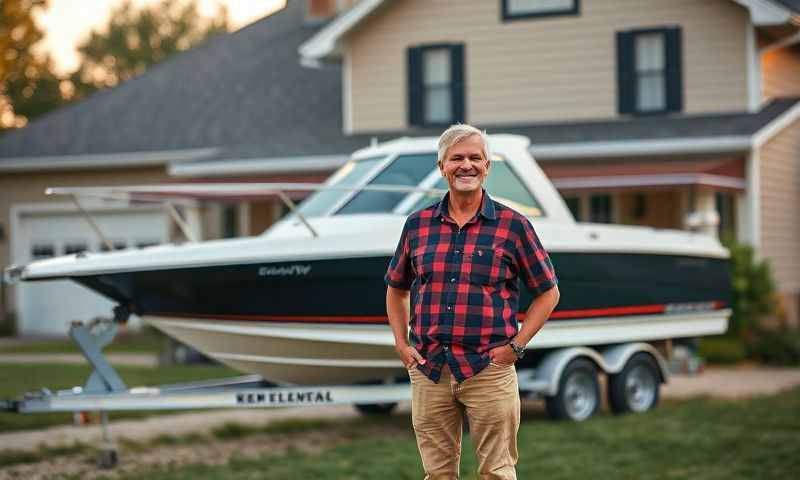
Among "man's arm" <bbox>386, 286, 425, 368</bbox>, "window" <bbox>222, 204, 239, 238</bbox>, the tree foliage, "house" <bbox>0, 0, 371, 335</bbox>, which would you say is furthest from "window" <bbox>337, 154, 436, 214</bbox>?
"window" <bbox>222, 204, 239, 238</bbox>

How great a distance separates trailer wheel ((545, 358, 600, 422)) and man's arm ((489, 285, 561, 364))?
5513 mm

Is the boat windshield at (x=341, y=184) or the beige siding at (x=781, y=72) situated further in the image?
the beige siding at (x=781, y=72)

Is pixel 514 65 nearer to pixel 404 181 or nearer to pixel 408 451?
pixel 404 181

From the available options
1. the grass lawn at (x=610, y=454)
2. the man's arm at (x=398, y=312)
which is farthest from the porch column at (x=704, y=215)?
the man's arm at (x=398, y=312)

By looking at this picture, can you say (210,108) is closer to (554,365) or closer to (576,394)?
(576,394)

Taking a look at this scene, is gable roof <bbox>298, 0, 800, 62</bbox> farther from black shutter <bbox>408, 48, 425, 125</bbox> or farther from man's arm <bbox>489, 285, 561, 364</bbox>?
man's arm <bbox>489, 285, 561, 364</bbox>

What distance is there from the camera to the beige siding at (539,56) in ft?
61.6

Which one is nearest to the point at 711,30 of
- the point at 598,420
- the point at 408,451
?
the point at 598,420

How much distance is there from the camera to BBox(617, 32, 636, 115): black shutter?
62.8 feet

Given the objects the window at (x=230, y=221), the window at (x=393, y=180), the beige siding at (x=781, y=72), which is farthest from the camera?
the window at (x=230, y=221)

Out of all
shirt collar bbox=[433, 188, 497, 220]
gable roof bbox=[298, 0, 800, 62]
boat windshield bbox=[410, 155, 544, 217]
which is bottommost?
boat windshield bbox=[410, 155, 544, 217]

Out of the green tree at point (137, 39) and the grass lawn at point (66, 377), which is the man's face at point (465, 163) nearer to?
the grass lawn at point (66, 377)

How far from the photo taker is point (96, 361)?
9.19m

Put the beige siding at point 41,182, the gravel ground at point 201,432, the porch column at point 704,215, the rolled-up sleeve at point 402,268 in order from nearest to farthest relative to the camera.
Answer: the rolled-up sleeve at point 402,268, the gravel ground at point 201,432, the porch column at point 704,215, the beige siding at point 41,182
